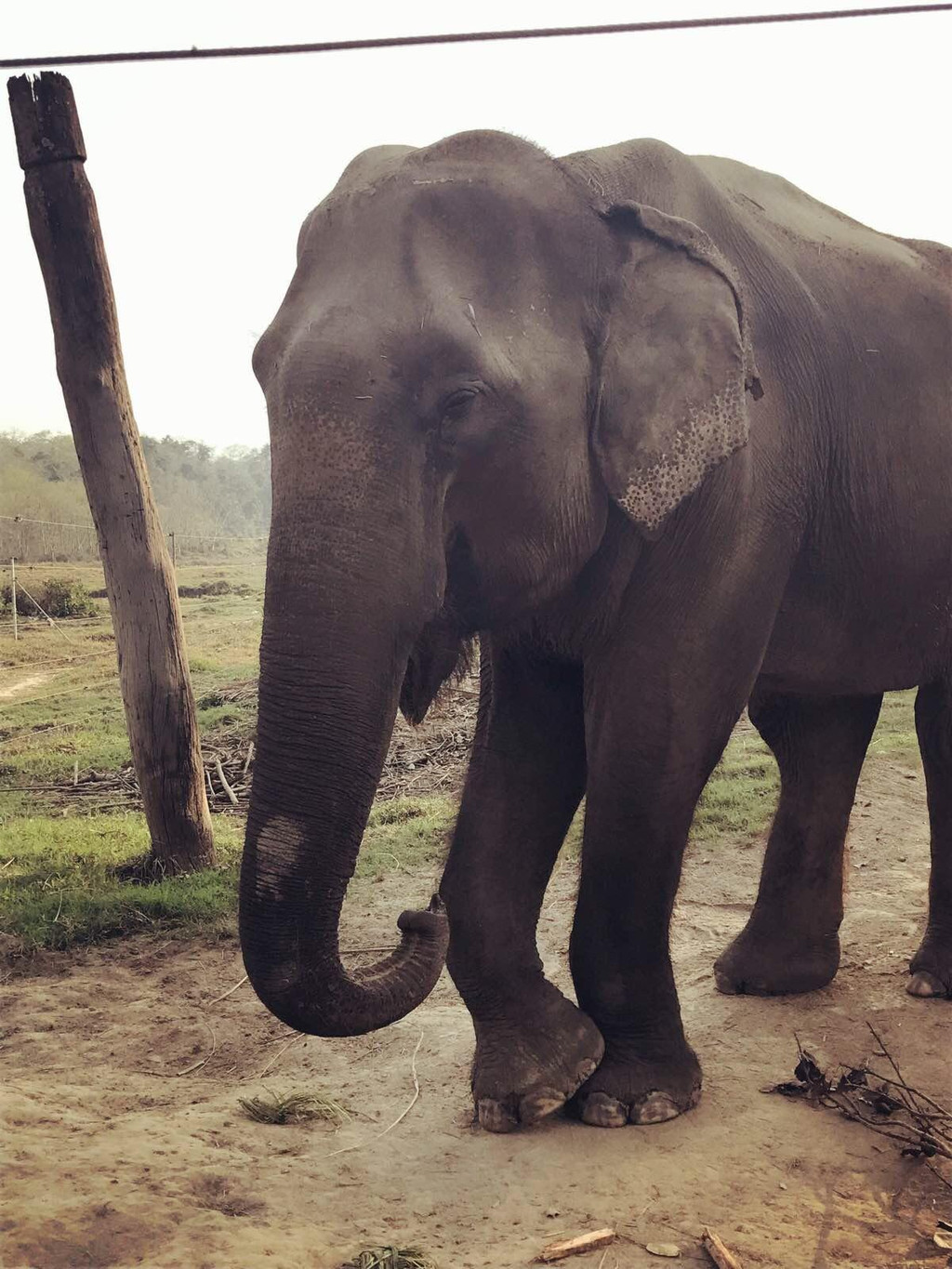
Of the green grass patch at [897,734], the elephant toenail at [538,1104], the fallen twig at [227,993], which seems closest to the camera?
the elephant toenail at [538,1104]

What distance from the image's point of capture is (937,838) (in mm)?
4676

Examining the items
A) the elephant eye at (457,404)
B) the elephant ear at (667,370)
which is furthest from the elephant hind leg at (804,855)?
the elephant eye at (457,404)

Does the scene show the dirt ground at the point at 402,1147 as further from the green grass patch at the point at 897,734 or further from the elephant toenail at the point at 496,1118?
the green grass patch at the point at 897,734

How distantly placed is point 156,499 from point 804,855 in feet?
34.9

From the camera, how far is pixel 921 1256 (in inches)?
111

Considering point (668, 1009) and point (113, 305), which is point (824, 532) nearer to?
point (668, 1009)

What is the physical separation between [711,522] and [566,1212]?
1.72 m

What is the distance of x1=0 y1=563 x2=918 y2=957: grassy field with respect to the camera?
5707 mm

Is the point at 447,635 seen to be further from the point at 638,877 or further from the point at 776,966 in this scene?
the point at 776,966

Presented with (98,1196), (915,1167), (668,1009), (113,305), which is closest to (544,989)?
(668,1009)

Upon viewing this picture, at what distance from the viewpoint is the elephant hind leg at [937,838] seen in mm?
4531

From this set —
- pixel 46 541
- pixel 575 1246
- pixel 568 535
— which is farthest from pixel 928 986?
pixel 46 541

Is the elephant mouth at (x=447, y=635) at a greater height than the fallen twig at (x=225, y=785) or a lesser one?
greater

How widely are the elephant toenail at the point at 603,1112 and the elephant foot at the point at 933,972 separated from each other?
1538 millimetres
